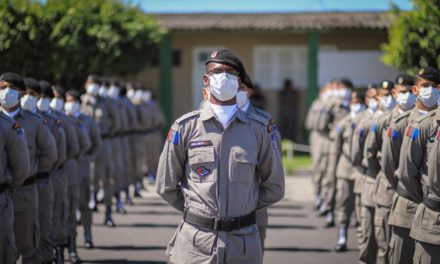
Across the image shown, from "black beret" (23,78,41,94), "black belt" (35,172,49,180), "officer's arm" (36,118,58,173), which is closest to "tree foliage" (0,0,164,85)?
"black beret" (23,78,41,94)

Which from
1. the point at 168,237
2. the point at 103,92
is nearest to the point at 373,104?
the point at 168,237

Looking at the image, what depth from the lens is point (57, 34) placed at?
1441 centimetres

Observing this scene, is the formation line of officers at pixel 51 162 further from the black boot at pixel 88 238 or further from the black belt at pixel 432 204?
the black belt at pixel 432 204

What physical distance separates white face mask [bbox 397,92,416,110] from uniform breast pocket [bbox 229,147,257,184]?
314 centimetres

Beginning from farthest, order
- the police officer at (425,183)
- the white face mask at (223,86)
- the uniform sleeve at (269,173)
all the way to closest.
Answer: the police officer at (425,183)
the uniform sleeve at (269,173)
the white face mask at (223,86)

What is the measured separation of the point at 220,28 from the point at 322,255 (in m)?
13.6

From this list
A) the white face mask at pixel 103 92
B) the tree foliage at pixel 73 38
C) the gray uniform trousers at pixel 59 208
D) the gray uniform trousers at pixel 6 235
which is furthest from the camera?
the white face mask at pixel 103 92

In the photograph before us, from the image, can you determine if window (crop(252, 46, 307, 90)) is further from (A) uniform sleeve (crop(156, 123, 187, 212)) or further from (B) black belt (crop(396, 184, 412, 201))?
(A) uniform sleeve (crop(156, 123, 187, 212))

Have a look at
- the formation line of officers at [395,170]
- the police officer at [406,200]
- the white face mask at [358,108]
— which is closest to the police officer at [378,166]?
the formation line of officers at [395,170]

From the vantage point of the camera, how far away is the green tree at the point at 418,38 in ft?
35.2

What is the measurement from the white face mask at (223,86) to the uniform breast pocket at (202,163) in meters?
0.39

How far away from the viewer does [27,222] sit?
7.64 m

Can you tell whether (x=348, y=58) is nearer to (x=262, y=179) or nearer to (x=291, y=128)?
(x=291, y=128)

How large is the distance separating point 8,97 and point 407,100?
13.4 ft
